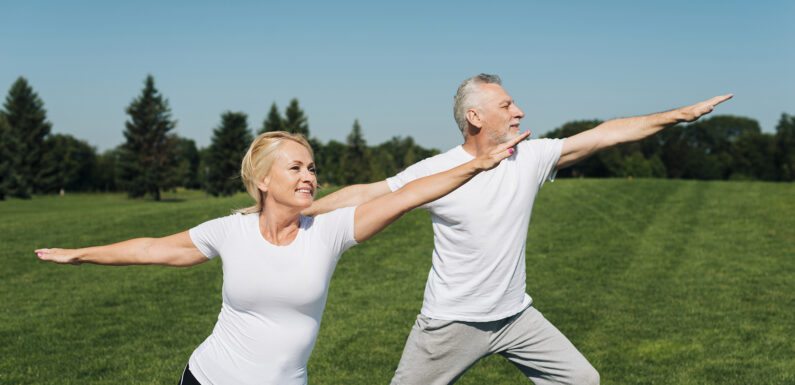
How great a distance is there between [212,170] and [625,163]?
64.4 metres

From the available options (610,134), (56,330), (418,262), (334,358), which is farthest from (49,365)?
(418,262)

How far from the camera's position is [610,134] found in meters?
4.40

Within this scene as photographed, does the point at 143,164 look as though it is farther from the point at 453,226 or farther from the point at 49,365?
the point at 453,226

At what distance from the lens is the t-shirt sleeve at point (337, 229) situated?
10.5 feet

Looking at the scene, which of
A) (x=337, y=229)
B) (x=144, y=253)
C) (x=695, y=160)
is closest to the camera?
(x=337, y=229)

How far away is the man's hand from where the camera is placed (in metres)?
3.99

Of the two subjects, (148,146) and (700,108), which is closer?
→ (700,108)

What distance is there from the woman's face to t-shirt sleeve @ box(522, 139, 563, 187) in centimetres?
186

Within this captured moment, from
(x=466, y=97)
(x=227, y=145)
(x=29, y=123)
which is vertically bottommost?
(x=466, y=97)

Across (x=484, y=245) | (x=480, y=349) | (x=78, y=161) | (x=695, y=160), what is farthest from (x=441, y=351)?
(x=78, y=161)

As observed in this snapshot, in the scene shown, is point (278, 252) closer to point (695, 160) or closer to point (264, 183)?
point (264, 183)

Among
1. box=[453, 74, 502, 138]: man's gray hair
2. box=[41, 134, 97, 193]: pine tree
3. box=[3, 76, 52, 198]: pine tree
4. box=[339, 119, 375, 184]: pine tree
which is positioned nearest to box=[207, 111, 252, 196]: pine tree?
box=[339, 119, 375, 184]: pine tree

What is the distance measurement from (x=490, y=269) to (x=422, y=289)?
27.6 feet

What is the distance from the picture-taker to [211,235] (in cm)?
333
